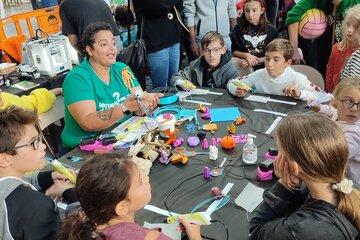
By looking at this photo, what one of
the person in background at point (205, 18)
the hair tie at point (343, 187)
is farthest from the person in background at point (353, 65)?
the hair tie at point (343, 187)

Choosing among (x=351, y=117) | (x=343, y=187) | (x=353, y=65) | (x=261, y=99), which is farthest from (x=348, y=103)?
(x=353, y=65)

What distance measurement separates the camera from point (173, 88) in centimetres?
276

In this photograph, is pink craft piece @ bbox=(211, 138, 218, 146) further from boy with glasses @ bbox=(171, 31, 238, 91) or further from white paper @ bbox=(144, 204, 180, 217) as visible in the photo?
boy with glasses @ bbox=(171, 31, 238, 91)

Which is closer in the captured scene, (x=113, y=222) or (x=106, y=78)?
(x=113, y=222)

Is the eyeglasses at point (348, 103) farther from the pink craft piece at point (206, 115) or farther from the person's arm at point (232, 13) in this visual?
the person's arm at point (232, 13)

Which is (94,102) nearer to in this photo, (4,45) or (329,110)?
(329,110)

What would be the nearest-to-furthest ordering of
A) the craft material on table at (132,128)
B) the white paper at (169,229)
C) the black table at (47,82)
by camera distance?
the white paper at (169,229)
the craft material on table at (132,128)
the black table at (47,82)

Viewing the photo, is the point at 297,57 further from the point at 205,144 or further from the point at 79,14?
the point at 79,14

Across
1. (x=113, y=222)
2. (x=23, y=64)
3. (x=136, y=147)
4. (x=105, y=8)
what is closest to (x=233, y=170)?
(x=136, y=147)

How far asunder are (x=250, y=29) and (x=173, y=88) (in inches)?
45.0

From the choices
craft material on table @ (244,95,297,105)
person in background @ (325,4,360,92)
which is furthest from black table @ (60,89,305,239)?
person in background @ (325,4,360,92)

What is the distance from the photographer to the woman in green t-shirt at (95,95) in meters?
2.19

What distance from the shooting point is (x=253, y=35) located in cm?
338

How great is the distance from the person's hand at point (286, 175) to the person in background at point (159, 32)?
225cm
